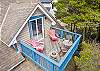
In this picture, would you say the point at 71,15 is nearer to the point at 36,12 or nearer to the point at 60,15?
the point at 60,15

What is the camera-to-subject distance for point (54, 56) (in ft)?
41.6

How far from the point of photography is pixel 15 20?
12.3 meters

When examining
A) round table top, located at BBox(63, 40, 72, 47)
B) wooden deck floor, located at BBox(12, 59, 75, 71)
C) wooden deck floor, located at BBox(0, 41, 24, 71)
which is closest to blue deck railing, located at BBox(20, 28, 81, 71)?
wooden deck floor, located at BBox(12, 59, 75, 71)

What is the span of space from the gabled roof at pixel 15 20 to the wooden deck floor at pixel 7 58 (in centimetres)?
45

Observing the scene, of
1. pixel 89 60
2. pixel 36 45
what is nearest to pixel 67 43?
pixel 36 45

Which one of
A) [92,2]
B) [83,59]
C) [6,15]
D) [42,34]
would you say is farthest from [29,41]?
[92,2]

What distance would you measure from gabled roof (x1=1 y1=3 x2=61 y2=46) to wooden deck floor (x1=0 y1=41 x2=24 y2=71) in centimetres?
45

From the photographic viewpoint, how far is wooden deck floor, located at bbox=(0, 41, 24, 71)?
33.5ft

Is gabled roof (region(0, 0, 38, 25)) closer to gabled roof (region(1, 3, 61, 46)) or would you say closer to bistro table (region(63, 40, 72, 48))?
gabled roof (region(1, 3, 61, 46))

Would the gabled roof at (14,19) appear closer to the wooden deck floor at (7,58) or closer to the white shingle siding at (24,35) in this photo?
the wooden deck floor at (7,58)

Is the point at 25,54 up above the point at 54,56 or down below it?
above

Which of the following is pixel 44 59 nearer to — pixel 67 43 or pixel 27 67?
pixel 27 67

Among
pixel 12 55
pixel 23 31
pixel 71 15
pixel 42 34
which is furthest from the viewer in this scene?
pixel 71 15

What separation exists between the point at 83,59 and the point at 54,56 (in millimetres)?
2360
